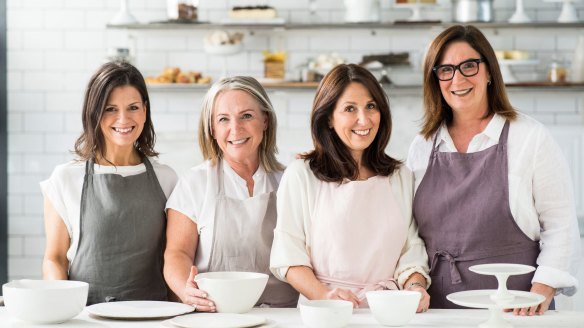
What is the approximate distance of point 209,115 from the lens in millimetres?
2906

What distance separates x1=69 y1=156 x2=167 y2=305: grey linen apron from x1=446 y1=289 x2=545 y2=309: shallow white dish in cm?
111

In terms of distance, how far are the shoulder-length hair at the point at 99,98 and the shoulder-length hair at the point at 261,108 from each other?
0.26 m

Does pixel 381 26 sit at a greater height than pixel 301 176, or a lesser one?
greater

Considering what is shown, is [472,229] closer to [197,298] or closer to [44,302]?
[197,298]

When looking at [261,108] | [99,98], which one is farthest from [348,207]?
[99,98]

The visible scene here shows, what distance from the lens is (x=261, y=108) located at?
2912 mm

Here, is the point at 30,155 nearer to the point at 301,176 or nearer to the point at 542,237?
the point at 301,176

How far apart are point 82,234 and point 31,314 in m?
0.73

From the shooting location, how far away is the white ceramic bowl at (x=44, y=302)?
216 cm

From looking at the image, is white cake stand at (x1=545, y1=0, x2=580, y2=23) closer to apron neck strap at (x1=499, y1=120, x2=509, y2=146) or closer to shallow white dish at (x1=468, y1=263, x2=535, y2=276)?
apron neck strap at (x1=499, y1=120, x2=509, y2=146)

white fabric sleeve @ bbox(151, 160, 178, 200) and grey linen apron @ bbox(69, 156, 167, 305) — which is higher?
white fabric sleeve @ bbox(151, 160, 178, 200)

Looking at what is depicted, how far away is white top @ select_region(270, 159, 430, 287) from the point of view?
263 centimetres

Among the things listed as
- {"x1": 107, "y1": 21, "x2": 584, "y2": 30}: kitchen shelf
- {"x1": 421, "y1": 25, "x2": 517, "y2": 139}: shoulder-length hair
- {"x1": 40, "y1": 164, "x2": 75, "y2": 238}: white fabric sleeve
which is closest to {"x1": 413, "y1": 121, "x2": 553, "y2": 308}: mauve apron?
{"x1": 421, "y1": 25, "x2": 517, "y2": 139}: shoulder-length hair

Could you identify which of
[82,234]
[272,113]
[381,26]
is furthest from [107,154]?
[381,26]
